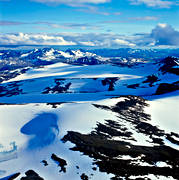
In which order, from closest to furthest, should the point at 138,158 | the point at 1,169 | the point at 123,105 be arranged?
1. the point at 1,169
2. the point at 138,158
3. the point at 123,105

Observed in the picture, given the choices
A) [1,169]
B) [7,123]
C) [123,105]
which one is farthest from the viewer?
[123,105]

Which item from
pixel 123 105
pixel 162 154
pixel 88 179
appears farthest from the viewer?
pixel 123 105

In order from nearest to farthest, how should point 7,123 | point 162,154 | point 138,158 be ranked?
point 138,158 → point 162,154 → point 7,123

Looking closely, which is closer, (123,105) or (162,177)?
(162,177)

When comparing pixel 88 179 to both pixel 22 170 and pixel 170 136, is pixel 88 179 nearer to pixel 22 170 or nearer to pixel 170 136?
Answer: pixel 22 170

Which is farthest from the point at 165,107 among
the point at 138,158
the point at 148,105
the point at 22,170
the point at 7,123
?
the point at 22,170

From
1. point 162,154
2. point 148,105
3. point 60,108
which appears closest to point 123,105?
point 148,105

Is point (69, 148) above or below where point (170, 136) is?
above

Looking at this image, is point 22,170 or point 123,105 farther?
point 123,105

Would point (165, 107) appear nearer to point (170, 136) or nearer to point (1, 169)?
point (170, 136)
